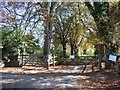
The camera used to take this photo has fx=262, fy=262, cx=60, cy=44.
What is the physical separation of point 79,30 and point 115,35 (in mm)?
16398

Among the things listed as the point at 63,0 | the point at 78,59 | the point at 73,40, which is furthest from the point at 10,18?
the point at 73,40

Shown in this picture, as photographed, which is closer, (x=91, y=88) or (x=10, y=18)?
(x=91, y=88)

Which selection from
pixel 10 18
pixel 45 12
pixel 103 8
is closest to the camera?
pixel 103 8

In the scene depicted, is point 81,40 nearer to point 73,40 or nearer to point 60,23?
point 73,40

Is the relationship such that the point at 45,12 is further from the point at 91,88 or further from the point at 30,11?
the point at 91,88

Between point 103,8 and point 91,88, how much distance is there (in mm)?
6530

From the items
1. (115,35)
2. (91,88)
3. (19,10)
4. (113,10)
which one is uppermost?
(19,10)

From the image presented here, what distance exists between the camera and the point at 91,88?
9.91m

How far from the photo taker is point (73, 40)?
3362cm

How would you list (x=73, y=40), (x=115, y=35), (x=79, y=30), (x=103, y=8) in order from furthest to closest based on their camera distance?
(x=73, y=40) < (x=79, y=30) < (x=103, y=8) < (x=115, y=35)

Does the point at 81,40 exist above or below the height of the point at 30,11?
below

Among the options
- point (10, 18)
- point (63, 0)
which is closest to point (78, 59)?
point (63, 0)

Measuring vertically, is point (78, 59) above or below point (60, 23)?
below

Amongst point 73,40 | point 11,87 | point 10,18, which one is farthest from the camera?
point 73,40
